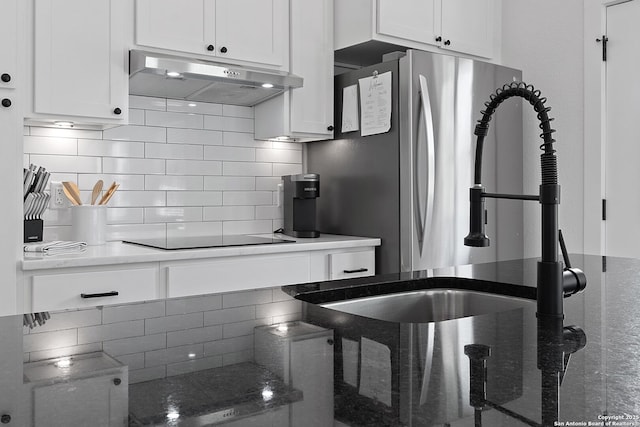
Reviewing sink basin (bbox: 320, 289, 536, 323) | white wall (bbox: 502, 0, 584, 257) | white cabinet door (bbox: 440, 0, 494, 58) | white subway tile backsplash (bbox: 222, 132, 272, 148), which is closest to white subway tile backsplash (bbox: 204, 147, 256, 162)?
white subway tile backsplash (bbox: 222, 132, 272, 148)

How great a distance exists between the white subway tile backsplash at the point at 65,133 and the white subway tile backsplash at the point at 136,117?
188 mm

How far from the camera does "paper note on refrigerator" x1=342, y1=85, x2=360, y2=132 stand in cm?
327

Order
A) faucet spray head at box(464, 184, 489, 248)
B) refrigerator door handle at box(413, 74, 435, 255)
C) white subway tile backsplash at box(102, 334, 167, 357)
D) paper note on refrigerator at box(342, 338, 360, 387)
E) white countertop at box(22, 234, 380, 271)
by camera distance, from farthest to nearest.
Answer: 1. refrigerator door handle at box(413, 74, 435, 255)
2. white countertop at box(22, 234, 380, 271)
3. faucet spray head at box(464, 184, 489, 248)
4. white subway tile backsplash at box(102, 334, 167, 357)
5. paper note on refrigerator at box(342, 338, 360, 387)

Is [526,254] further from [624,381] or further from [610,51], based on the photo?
[624,381]

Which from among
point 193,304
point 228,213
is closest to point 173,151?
point 228,213

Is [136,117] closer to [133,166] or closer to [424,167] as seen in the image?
[133,166]

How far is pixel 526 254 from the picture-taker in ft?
11.9

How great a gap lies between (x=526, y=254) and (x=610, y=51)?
1264mm

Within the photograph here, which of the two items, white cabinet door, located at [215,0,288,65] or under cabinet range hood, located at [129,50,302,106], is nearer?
under cabinet range hood, located at [129,50,302,106]

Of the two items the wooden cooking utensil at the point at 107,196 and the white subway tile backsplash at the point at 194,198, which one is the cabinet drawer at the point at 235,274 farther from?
the white subway tile backsplash at the point at 194,198

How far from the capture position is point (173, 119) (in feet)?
10.4

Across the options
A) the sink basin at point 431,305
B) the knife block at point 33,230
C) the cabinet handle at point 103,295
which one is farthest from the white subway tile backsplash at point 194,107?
the sink basin at point 431,305

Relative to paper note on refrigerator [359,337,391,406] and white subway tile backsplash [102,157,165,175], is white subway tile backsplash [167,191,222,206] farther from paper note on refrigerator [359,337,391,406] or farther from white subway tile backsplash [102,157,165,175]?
paper note on refrigerator [359,337,391,406]

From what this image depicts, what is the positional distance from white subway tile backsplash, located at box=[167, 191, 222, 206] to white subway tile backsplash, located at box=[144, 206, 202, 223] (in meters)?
0.03
